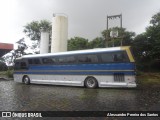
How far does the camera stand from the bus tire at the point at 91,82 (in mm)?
17500

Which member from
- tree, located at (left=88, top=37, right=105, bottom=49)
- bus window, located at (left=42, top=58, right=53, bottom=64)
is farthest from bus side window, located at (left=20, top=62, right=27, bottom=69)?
tree, located at (left=88, top=37, right=105, bottom=49)

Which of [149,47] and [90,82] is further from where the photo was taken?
[149,47]

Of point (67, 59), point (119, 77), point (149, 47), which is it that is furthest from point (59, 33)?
point (149, 47)

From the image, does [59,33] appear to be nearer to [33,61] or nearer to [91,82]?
[33,61]

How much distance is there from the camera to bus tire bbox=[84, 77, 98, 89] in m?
17.5

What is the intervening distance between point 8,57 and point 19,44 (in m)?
7.37

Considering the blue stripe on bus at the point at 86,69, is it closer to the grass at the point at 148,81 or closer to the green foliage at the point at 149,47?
the grass at the point at 148,81

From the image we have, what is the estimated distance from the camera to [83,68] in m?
18.0

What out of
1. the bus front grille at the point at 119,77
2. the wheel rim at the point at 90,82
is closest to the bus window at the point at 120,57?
the bus front grille at the point at 119,77

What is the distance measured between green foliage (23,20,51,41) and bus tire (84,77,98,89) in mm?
47304

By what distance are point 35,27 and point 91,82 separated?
48183mm

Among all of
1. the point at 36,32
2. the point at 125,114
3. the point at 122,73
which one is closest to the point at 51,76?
the point at 122,73

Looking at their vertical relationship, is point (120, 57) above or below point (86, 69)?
above

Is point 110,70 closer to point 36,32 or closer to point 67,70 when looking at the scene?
point 67,70
